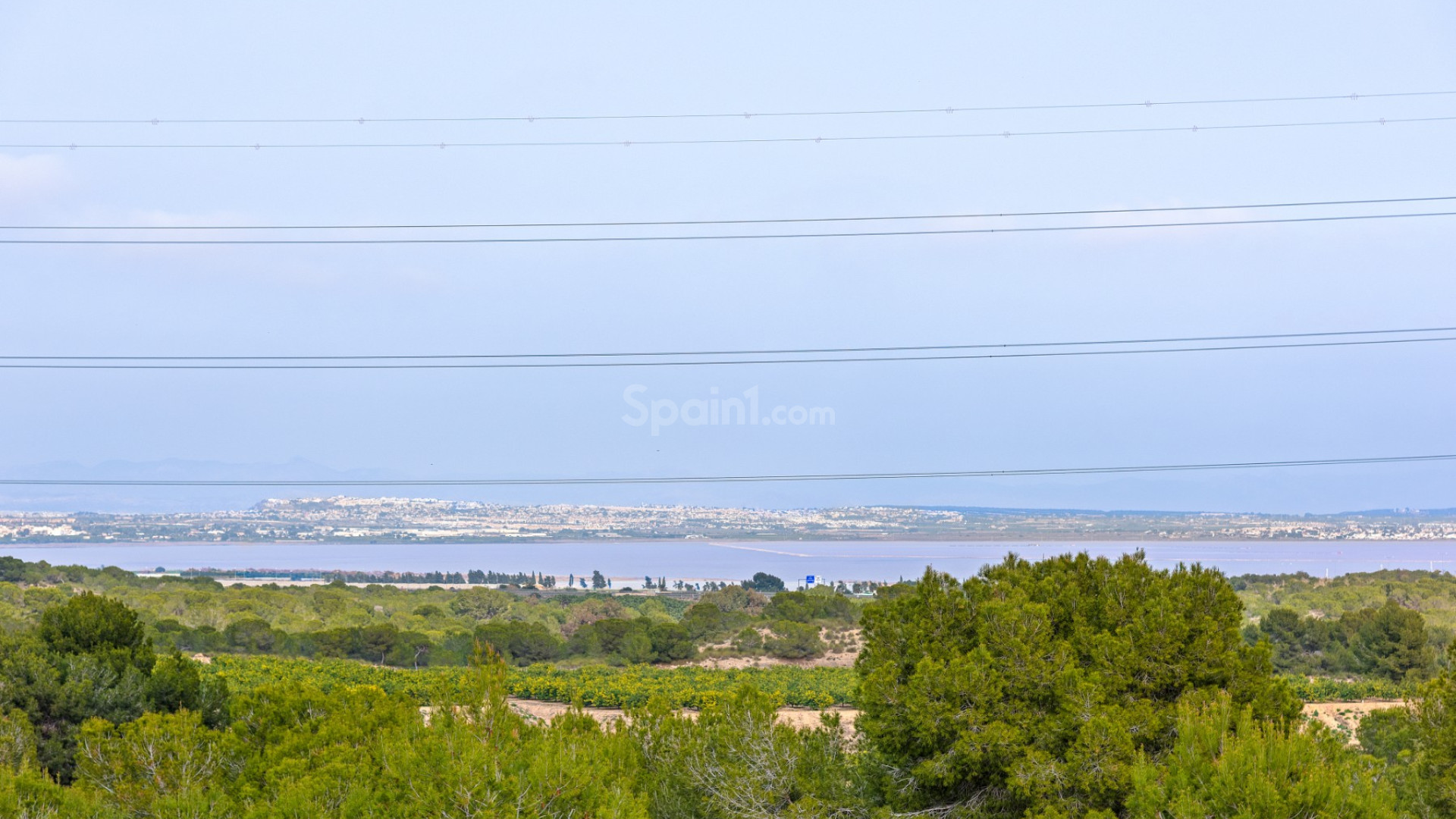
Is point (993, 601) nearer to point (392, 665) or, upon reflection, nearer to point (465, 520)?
point (392, 665)

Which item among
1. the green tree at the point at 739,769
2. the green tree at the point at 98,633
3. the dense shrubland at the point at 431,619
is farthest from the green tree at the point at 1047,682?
the dense shrubland at the point at 431,619

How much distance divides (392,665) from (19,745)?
1938 centimetres

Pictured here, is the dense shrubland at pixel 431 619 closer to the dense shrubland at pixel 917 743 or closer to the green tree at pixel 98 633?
the green tree at pixel 98 633

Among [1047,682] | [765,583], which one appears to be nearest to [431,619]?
[765,583]

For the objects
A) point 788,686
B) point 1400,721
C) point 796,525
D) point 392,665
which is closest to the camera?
point 1400,721

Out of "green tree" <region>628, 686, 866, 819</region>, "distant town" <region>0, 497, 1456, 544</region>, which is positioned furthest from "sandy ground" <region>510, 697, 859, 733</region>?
"distant town" <region>0, 497, 1456, 544</region>

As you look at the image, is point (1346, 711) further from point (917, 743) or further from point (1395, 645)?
point (917, 743)

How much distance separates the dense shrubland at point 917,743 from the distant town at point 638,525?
30.7 m

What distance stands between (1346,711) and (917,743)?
52.7 feet

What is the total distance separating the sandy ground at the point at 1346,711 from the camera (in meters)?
19.2

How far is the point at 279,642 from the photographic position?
31.5 m

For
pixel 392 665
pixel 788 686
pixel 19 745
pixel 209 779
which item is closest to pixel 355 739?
pixel 209 779

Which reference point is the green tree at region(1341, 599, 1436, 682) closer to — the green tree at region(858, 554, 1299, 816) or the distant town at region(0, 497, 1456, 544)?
the distant town at region(0, 497, 1456, 544)

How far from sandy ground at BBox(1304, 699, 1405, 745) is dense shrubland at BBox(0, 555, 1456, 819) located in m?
8.02
